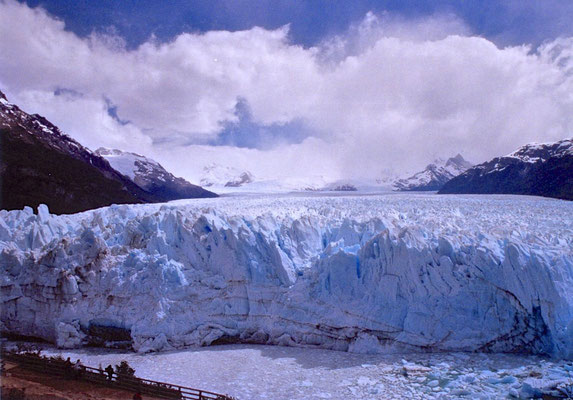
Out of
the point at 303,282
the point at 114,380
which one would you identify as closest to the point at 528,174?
the point at 303,282

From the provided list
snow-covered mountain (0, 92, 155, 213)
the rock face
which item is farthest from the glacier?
the rock face

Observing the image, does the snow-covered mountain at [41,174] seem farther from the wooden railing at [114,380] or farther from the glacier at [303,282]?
the wooden railing at [114,380]

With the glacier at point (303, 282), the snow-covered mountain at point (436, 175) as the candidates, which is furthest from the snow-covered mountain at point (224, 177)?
the glacier at point (303, 282)

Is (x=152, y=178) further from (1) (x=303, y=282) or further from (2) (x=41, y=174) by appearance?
(1) (x=303, y=282)

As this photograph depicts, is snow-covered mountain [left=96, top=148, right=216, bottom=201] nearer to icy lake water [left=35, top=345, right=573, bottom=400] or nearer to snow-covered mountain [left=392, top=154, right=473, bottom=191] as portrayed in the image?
icy lake water [left=35, top=345, right=573, bottom=400]

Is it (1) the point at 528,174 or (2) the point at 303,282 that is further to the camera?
(1) the point at 528,174

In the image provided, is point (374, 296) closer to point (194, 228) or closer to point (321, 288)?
point (321, 288)

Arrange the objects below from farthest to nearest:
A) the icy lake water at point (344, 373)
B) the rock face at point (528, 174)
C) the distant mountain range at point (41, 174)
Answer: the rock face at point (528, 174) < the distant mountain range at point (41, 174) < the icy lake water at point (344, 373)
